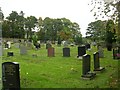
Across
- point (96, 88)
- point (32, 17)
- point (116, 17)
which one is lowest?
point (96, 88)

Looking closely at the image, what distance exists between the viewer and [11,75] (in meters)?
7.52

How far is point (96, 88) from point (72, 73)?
9.65 feet

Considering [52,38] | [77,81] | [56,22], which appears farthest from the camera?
[56,22]

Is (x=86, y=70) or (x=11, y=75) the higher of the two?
(x=11, y=75)

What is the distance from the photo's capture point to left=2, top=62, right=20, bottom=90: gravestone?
7496mm

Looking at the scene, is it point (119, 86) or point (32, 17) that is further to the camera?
point (32, 17)

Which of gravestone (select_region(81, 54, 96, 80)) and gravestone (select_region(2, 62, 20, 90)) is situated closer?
gravestone (select_region(2, 62, 20, 90))

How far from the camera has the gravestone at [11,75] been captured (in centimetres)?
750

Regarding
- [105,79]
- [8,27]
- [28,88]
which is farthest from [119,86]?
[8,27]

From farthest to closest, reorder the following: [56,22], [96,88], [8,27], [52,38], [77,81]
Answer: [56,22] → [52,38] → [8,27] → [77,81] → [96,88]

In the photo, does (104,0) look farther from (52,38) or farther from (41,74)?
(52,38)

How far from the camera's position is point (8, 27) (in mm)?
48125

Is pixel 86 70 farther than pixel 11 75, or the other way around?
pixel 86 70

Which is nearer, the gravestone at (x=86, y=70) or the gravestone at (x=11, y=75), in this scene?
the gravestone at (x=11, y=75)
